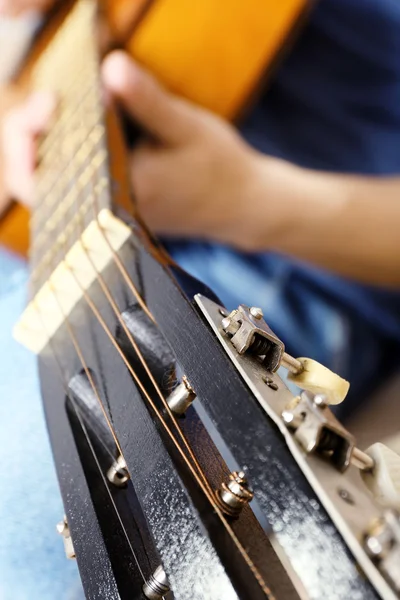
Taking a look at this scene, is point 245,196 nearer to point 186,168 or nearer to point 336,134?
point 186,168

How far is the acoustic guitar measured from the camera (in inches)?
11.1

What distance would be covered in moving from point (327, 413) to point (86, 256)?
0.30 meters

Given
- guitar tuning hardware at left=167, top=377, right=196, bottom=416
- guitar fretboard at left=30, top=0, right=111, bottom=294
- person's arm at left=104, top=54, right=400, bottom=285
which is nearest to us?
guitar tuning hardware at left=167, top=377, right=196, bottom=416

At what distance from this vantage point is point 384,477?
0.96 ft

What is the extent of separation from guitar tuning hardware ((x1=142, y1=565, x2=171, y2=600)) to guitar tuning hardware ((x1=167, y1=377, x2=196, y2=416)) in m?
0.09

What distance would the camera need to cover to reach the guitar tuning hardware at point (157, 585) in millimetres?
336

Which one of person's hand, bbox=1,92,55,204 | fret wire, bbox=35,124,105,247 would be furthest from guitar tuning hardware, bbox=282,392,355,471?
person's hand, bbox=1,92,55,204

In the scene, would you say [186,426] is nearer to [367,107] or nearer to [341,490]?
[341,490]

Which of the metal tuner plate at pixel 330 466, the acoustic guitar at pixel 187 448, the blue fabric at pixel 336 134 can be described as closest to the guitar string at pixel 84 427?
the acoustic guitar at pixel 187 448

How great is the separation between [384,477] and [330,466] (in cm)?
3

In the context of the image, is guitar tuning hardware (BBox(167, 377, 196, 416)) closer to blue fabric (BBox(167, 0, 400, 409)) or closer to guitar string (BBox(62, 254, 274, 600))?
guitar string (BBox(62, 254, 274, 600))

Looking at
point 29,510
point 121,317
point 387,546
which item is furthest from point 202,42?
point 387,546

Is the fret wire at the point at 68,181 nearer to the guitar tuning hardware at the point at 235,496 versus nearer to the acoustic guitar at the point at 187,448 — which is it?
the acoustic guitar at the point at 187,448

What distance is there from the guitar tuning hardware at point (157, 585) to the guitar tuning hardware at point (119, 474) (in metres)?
0.07
